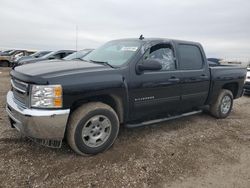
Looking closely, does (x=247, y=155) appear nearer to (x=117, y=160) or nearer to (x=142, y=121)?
(x=142, y=121)

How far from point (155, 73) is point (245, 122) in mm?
3089

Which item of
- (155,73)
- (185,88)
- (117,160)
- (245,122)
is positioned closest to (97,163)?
(117,160)

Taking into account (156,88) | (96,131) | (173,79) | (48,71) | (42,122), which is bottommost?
(96,131)

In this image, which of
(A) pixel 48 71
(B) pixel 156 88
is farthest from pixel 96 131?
(B) pixel 156 88

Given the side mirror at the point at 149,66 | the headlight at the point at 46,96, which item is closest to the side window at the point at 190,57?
the side mirror at the point at 149,66

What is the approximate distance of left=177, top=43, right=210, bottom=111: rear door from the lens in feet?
15.8

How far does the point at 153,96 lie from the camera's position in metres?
4.27

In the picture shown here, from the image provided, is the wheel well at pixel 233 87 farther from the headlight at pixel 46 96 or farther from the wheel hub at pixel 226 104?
the headlight at pixel 46 96

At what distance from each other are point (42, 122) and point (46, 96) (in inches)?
13.3

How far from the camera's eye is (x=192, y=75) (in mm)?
4902

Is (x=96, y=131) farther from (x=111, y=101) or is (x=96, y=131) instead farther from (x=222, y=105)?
(x=222, y=105)

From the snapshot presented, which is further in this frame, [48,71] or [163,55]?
[163,55]

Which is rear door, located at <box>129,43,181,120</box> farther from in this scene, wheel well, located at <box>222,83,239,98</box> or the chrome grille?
wheel well, located at <box>222,83,239,98</box>

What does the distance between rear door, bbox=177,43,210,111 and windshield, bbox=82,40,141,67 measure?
1.06 metres
